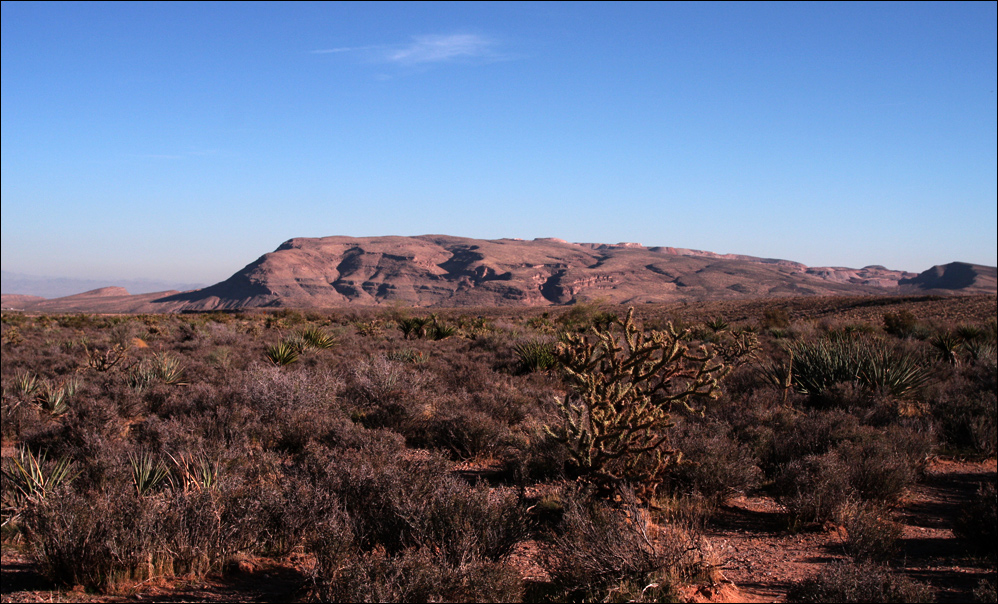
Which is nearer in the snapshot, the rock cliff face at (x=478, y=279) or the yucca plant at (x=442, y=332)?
the yucca plant at (x=442, y=332)

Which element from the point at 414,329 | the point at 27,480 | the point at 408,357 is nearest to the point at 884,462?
the point at 27,480

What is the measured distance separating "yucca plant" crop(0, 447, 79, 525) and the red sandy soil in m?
0.54

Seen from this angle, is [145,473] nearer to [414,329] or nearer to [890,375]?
[890,375]

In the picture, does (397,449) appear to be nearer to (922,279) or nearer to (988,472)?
(988,472)

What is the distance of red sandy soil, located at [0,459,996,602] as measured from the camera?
3932 millimetres

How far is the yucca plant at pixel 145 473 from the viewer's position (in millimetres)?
5645

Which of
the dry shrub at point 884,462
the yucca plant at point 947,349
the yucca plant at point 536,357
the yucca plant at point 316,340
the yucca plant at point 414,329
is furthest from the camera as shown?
the yucca plant at point 414,329

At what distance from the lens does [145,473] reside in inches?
224

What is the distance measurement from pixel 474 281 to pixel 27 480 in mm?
144197

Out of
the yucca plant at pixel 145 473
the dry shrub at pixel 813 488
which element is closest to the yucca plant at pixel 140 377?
the yucca plant at pixel 145 473

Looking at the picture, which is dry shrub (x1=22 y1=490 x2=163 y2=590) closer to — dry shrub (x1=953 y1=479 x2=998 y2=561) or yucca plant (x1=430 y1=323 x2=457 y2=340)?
dry shrub (x1=953 y1=479 x2=998 y2=561)

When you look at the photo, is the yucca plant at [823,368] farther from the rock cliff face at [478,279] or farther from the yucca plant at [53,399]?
the rock cliff face at [478,279]

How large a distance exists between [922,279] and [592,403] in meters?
194

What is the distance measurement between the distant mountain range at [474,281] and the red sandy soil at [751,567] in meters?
114
